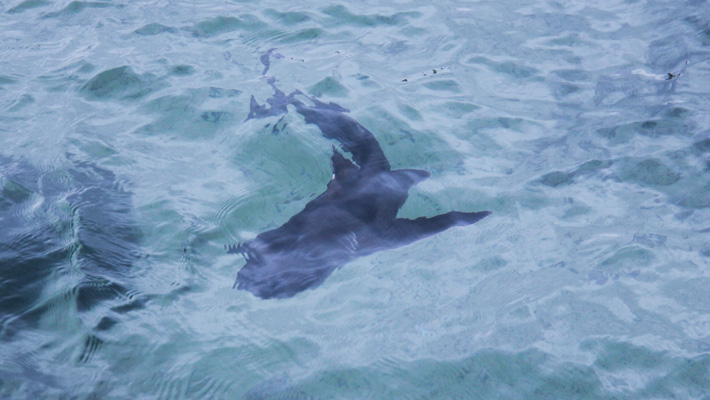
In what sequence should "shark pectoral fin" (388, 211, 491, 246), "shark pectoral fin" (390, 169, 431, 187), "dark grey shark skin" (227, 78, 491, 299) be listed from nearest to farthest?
"dark grey shark skin" (227, 78, 491, 299) → "shark pectoral fin" (388, 211, 491, 246) → "shark pectoral fin" (390, 169, 431, 187)

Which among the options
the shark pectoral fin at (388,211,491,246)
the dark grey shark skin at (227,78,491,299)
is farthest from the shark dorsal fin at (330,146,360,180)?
the shark pectoral fin at (388,211,491,246)

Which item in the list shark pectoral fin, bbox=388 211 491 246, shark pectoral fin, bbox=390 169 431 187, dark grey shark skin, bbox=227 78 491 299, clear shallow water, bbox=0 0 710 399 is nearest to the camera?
clear shallow water, bbox=0 0 710 399

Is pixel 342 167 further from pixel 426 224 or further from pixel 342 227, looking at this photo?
pixel 426 224

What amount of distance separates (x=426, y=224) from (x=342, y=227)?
1.88 feet

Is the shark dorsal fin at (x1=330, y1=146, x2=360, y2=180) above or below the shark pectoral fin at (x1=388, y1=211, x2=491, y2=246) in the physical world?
above

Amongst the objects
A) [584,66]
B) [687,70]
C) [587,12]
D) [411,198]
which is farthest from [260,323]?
[587,12]

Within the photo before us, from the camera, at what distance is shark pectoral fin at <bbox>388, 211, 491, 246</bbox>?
364cm

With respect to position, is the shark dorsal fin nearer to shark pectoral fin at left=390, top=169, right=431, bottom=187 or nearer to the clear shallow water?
the clear shallow water

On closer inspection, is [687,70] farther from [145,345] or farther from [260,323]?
[145,345]

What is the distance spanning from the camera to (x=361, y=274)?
11.1 ft

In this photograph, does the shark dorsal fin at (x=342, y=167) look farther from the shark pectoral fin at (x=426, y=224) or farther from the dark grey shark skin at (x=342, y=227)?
the shark pectoral fin at (x=426, y=224)

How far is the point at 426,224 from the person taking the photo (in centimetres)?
372

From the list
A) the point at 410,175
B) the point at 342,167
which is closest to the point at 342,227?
the point at 342,167

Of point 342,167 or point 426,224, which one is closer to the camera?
point 426,224
